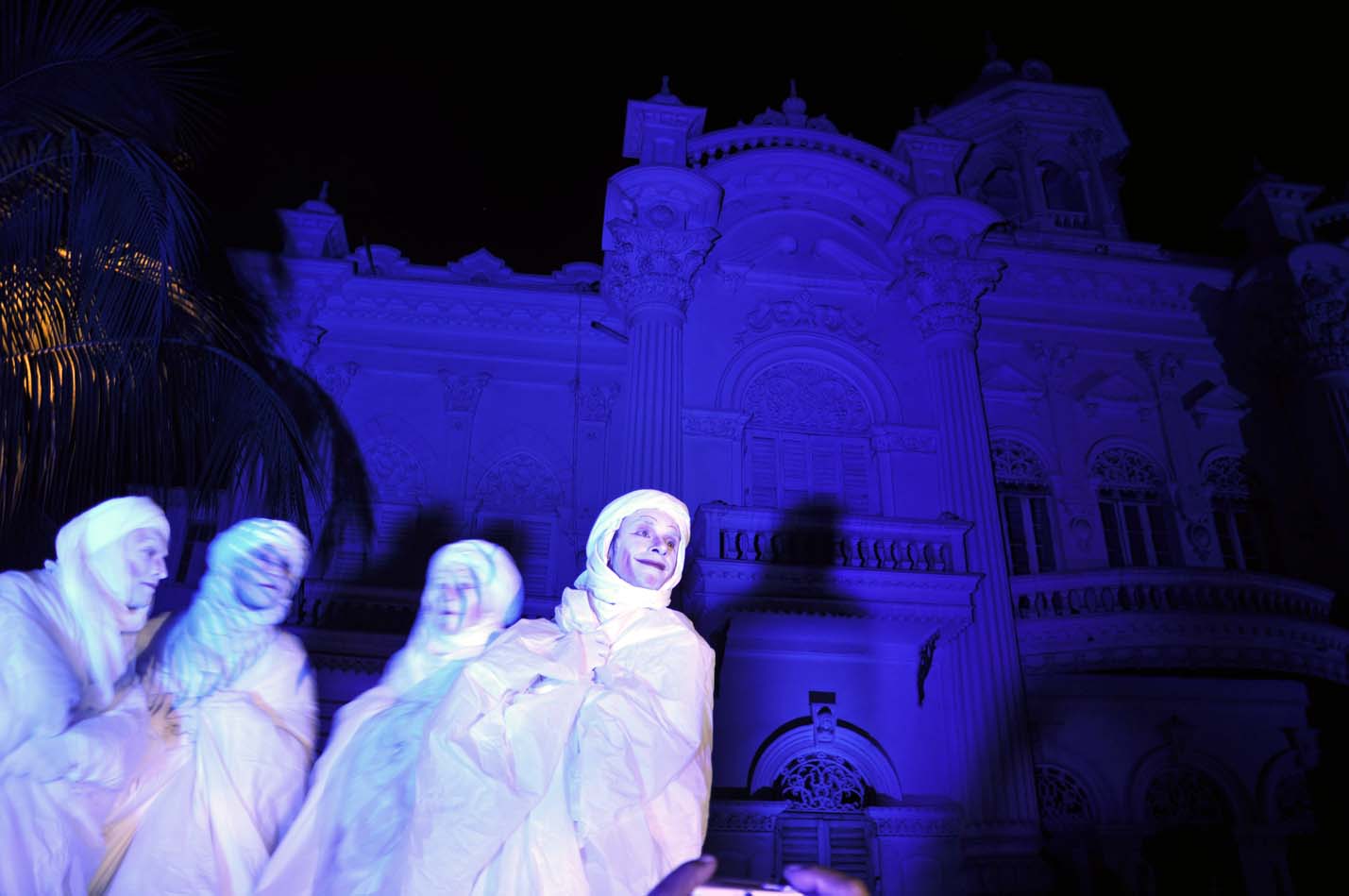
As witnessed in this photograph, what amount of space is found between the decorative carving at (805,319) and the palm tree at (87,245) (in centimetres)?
748

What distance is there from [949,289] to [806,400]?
2.43m

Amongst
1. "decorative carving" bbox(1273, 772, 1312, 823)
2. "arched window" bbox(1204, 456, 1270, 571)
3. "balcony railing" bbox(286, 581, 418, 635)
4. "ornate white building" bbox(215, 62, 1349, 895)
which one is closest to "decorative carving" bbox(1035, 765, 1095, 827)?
"ornate white building" bbox(215, 62, 1349, 895)

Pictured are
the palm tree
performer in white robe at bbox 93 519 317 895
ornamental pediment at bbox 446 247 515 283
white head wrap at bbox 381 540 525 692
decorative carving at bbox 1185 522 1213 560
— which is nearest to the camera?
performer in white robe at bbox 93 519 317 895

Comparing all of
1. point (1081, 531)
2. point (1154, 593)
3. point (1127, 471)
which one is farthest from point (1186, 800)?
point (1127, 471)

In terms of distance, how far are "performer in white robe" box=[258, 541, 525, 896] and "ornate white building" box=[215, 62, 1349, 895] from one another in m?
6.04

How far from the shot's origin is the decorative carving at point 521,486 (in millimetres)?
11742

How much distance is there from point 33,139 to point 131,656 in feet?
11.7

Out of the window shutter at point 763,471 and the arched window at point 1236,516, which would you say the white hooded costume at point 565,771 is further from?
the arched window at point 1236,516

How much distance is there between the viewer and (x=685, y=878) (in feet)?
5.38

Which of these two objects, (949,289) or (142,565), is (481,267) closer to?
(949,289)

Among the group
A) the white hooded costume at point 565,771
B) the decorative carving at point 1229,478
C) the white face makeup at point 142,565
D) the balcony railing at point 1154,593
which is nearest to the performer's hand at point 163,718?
the white face makeup at point 142,565

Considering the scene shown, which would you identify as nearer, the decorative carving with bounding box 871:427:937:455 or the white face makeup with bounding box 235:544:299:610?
the white face makeup with bounding box 235:544:299:610

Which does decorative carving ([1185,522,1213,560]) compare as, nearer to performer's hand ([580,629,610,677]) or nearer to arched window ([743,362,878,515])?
arched window ([743,362,878,515])

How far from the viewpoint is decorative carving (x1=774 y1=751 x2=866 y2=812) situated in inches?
374
